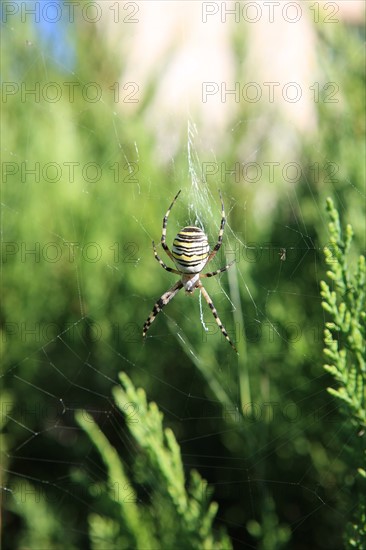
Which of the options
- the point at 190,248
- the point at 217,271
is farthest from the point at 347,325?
the point at 217,271

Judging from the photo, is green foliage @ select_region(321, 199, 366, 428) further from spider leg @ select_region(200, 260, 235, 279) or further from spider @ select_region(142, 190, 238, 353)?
spider leg @ select_region(200, 260, 235, 279)

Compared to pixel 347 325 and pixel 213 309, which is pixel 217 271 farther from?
pixel 347 325

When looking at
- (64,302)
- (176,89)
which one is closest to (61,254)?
(64,302)

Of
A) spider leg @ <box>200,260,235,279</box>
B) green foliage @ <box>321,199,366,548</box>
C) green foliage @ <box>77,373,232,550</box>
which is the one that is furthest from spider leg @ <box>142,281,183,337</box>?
green foliage @ <box>321,199,366,548</box>

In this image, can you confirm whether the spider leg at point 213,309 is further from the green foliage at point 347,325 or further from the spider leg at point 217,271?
the green foliage at point 347,325

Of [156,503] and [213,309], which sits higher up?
[213,309]

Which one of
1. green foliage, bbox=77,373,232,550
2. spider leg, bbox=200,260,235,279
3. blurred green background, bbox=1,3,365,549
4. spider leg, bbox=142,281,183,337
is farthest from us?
spider leg, bbox=142,281,183,337

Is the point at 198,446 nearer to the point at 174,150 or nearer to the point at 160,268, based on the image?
the point at 160,268

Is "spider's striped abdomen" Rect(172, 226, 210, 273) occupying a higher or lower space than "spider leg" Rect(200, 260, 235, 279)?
Result: higher
